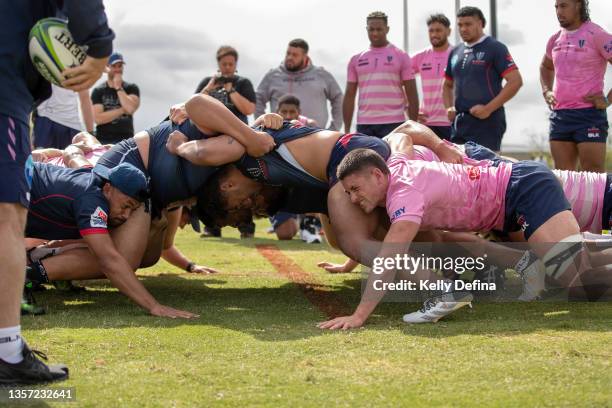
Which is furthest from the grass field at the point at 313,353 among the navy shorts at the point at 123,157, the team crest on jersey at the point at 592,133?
the team crest on jersey at the point at 592,133

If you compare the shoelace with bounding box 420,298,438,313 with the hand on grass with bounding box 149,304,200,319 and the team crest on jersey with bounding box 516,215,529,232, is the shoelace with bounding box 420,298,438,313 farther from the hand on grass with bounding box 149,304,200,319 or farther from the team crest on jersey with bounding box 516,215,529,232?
the hand on grass with bounding box 149,304,200,319

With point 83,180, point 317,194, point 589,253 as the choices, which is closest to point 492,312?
point 589,253

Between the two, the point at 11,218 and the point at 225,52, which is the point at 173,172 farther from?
the point at 225,52

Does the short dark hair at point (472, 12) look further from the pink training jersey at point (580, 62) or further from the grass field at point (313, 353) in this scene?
the grass field at point (313, 353)

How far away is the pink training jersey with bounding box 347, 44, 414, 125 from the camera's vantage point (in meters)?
8.34

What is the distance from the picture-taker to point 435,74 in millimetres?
8711

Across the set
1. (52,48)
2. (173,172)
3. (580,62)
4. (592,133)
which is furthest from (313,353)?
(580,62)

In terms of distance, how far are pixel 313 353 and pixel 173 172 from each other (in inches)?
76.8

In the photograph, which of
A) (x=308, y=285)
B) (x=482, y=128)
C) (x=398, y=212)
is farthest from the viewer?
(x=482, y=128)

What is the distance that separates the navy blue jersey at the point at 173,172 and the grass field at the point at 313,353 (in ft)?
2.16

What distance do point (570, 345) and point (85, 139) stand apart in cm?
424

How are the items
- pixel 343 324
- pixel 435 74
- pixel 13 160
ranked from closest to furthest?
pixel 13 160 < pixel 343 324 < pixel 435 74

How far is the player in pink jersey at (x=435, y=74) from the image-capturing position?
28.3 feet

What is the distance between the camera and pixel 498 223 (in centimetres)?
467
